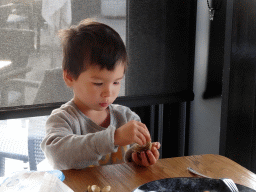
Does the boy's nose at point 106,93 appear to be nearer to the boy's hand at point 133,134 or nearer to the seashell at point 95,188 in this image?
the boy's hand at point 133,134

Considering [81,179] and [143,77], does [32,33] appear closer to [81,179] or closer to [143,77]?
[143,77]

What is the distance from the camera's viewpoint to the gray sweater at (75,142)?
2.93 feet

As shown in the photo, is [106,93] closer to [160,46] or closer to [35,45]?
[35,45]

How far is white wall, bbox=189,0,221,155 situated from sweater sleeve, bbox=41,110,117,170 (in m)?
0.94

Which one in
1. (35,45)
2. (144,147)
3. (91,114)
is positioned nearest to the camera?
(144,147)

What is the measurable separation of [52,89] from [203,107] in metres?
0.82

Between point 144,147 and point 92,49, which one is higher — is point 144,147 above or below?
below

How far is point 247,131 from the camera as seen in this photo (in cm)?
168

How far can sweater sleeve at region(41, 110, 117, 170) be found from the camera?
0.89m

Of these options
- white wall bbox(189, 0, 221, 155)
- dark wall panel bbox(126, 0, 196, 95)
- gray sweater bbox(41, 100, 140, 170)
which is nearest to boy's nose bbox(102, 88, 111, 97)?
gray sweater bbox(41, 100, 140, 170)

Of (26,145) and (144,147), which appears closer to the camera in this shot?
(144,147)

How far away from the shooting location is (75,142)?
3.07 feet

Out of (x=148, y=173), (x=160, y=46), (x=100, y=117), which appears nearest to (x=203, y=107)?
(x=160, y=46)

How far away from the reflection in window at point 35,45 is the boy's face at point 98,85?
467 millimetres
